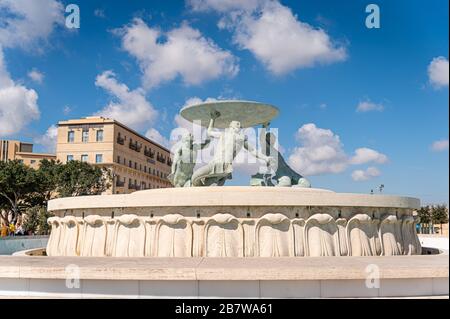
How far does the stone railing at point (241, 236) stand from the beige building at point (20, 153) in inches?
1949

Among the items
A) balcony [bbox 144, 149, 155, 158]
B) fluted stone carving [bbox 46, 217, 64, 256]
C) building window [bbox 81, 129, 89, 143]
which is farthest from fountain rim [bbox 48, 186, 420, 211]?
balcony [bbox 144, 149, 155, 158]

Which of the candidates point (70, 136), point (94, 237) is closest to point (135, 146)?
point (70, 136)

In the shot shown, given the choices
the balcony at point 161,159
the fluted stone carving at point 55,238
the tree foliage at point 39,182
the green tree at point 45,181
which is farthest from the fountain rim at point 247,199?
the balcony at point 161,159

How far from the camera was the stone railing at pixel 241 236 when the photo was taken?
29.2 feet

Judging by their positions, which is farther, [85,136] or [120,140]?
[120,140]

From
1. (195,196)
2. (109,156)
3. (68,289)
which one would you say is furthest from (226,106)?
(109,156)

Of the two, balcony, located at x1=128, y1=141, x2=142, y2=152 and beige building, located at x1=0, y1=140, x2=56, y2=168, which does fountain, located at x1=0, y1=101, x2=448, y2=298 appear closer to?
balcony, located at x1=128, y1=141, x2=142, y2=152

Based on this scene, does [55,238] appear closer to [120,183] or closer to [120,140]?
[120,183]

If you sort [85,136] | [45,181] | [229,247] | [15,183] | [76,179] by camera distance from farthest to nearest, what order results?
1. [85,136]
2. [76,179]
3. [45,181]
4. [15,183]
5. [229,247]

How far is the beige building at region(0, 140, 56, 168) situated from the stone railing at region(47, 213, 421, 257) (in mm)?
49492

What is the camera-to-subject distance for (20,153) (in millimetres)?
56406

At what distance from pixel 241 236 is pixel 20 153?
2119 inches

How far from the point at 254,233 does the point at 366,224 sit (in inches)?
96.0
